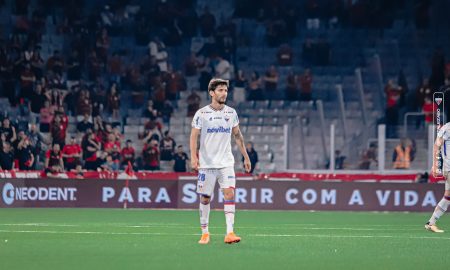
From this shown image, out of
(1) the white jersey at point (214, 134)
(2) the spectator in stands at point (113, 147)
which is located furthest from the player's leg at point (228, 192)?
(2) the spectator in stands at point (113, 147)

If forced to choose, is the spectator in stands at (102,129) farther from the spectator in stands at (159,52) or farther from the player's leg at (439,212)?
the player's leg at (439,212)

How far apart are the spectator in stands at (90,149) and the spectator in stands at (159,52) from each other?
23.7 ft

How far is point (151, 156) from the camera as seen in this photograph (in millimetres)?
32969

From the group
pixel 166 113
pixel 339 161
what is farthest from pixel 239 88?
pixel 339 161

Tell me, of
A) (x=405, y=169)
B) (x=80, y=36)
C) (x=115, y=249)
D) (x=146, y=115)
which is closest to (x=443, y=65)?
(x=405, y=169)

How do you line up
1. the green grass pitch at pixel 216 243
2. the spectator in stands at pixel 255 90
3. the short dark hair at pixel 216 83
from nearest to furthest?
1. the green grass pitch at pixel 216 243
2. the short dark hair at pixel 216 83
3. the spectator in stands at pixel 255 90

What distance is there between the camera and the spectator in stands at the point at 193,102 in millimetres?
36750

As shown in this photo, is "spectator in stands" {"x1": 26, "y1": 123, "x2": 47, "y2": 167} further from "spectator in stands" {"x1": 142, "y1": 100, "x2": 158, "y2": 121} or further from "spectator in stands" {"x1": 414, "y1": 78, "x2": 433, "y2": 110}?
"spectator in stands" {"x1": 414, "y1": 78, "x2": 433, "y2": 110}

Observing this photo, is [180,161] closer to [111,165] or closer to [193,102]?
[111,165]

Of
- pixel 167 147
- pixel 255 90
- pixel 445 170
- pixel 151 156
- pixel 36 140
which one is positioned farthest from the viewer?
pixel 255 90

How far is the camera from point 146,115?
36.3 metres

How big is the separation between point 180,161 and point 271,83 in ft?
22.7

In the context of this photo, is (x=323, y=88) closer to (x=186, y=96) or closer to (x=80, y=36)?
(x=186, y=96)

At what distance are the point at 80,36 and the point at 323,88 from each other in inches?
357
